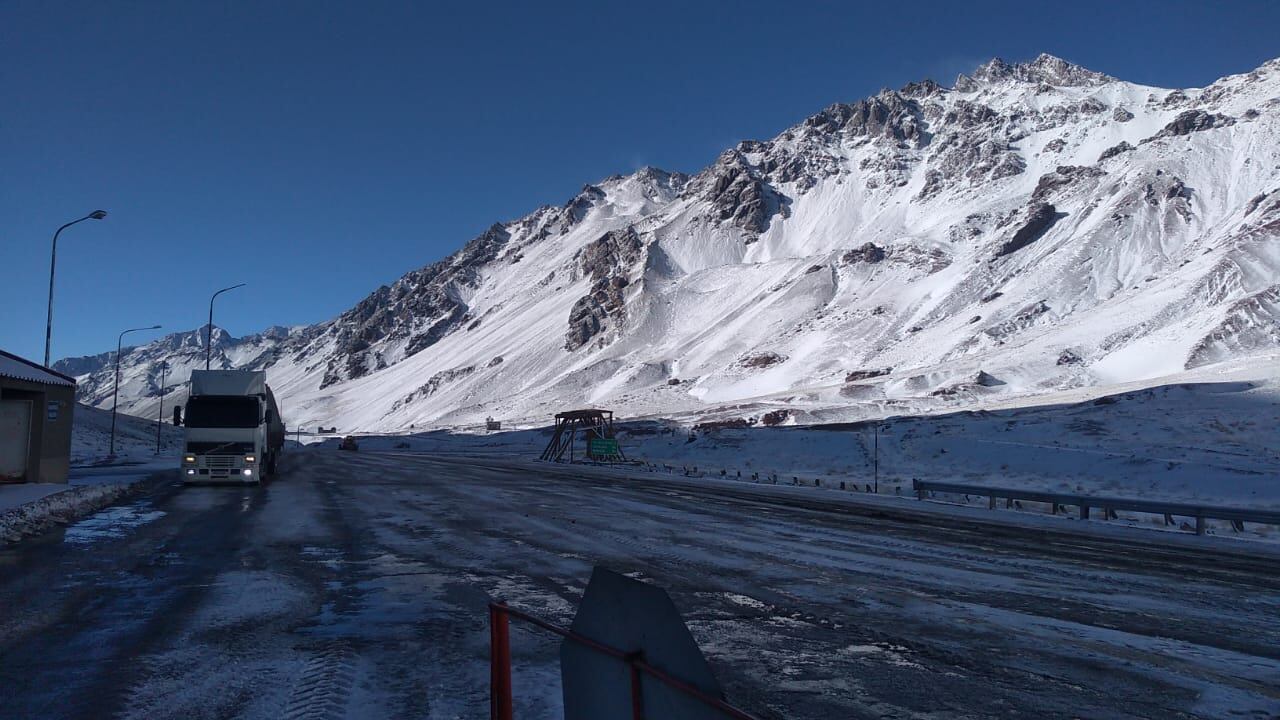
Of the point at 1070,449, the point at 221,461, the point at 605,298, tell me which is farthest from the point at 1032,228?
the point at 221,461

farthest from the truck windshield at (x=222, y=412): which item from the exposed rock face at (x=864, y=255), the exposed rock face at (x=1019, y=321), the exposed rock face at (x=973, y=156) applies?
the exposed rock face at (x=973, y=156)

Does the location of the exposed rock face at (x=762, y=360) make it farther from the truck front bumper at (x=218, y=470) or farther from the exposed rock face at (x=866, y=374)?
the truck front bumper at (x=218, y=470)

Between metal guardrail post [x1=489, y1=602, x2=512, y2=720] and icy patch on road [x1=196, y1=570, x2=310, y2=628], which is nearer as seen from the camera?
metal guardrail post [x1=489, y1=602, x2=512, y2=720]

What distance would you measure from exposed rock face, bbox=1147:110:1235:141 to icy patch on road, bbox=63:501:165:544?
6530 inches

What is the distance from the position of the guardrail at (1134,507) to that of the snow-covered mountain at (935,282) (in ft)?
150

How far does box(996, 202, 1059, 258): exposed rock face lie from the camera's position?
12106cm

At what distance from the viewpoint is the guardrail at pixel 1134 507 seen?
18.7 meters

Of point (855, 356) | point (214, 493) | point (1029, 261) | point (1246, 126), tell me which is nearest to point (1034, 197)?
point (1029, 261)

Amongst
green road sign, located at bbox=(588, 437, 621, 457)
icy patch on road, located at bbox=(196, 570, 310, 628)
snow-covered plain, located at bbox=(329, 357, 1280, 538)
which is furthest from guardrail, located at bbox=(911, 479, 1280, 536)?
green road sign, located at bbox=(588, 437, 621, 457)

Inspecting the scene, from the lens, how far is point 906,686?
619 centimetres

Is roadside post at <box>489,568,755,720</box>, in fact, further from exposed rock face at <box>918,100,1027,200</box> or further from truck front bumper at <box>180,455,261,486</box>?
exposed rock face at <box>918,100,1027,200</box>

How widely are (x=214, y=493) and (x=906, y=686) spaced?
77.2 ft

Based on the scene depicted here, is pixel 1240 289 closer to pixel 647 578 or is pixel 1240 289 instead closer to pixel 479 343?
pixel 647 578

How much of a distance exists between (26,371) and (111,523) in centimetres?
1034
